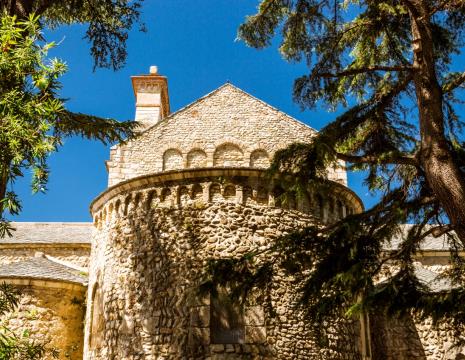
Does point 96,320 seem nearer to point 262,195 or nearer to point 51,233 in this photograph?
point 262,195

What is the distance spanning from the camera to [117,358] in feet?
31.8

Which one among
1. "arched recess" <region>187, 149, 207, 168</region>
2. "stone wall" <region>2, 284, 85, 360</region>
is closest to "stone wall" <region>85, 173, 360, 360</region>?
"stone wall" <region>2, 284, 85, 360</region>

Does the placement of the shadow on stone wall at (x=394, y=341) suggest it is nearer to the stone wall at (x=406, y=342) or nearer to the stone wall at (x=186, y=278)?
the stone wall at (x=406, y=342)

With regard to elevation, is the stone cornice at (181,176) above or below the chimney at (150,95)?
below

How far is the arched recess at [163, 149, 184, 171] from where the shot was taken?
1352 cm

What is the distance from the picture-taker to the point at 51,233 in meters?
20.0

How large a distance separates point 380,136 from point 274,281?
3266mm

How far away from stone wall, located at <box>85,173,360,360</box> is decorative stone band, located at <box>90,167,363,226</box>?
2 centimetres

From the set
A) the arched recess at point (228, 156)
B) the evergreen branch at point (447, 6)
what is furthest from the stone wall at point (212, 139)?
the evergreen branch at point (447, 6)

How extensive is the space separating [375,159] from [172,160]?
274 inches

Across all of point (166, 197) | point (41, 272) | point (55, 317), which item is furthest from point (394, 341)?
point (41, 272)

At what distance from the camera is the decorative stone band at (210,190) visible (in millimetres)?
10297

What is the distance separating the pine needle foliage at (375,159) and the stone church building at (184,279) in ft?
2.37

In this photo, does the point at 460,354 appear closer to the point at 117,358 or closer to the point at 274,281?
the point at 274,281
